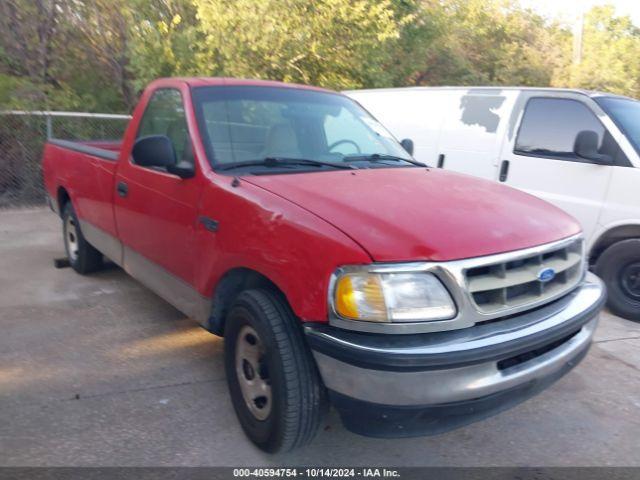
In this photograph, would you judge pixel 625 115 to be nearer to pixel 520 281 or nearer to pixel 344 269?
pixel 520 281

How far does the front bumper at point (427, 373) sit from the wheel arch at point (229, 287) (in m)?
0.59

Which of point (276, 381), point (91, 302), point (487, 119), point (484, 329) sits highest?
point (487, 119)

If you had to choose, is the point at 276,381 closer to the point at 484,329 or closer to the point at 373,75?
the point at 484,329

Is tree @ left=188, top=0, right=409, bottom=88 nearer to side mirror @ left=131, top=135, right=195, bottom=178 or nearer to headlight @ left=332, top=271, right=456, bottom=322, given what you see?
side mirror @ left=131, top=135, right=195, bottom=178

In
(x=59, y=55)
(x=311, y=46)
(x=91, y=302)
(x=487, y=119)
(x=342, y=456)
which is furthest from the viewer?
(x=59, y=55)

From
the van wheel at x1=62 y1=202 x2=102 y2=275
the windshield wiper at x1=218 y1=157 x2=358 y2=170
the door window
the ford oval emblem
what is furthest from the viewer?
the van wheel at x1=62 y1=202 x2=102 y2=275

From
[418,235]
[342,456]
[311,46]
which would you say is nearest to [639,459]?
[342,456]

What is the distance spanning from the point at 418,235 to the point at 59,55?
425 inches

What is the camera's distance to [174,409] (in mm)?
3348

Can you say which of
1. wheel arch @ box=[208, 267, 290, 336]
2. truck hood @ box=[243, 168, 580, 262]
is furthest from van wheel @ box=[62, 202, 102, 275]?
truck hood @ box=[243, 168, 580, 262]

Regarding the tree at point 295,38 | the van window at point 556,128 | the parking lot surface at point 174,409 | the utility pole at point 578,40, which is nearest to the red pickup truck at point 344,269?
the parking lot surface at point 174,409

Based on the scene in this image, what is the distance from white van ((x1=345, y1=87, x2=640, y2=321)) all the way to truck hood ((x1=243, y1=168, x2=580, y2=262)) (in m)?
1.55

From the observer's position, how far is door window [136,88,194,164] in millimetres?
3671

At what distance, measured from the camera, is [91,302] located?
5.05 m
